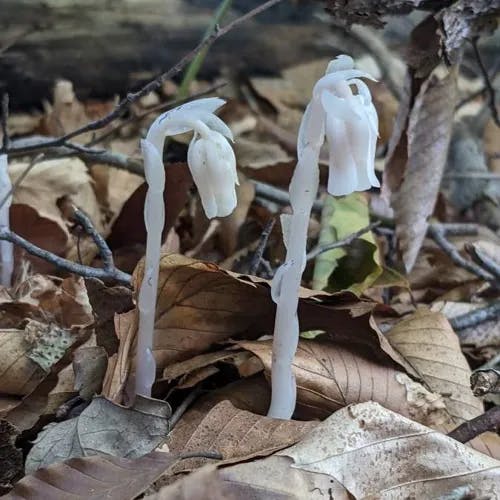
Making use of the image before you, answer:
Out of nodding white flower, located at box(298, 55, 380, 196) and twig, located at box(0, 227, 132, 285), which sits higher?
nodding white flower, located at box(298, 55, 380, 196)

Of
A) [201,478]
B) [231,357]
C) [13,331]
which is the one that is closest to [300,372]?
[231,357]

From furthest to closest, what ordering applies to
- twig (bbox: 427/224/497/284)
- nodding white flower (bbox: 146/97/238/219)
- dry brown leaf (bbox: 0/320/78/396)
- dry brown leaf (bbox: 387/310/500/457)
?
twig (bbox: 427/224/497/284)
dry brown leaf (bbox: 387/310/500/457)
dry brown leaf (bbox: 0/320/78/396)
nodding white flower (bbox: 146/97/238/219)

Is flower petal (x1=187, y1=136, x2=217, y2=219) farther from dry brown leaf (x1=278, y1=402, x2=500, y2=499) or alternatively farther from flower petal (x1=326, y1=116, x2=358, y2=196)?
dry brown leaf (x1=278, y1=402, x2=500, y2=499)

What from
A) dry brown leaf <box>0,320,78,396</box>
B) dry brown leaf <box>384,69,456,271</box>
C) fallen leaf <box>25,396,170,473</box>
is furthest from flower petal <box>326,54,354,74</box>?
dry brown leaf <box>384,69,456,271</box>

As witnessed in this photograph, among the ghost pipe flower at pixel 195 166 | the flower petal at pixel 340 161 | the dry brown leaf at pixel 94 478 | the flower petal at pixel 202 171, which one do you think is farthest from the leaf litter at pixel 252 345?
the flower petal at pixel 340 161

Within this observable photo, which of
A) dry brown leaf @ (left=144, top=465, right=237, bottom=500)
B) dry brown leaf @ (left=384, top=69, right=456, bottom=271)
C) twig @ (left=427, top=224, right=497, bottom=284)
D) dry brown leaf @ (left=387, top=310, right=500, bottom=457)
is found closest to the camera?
dry brown leaf @ (left=144, top=465, right=237, bottom=500)

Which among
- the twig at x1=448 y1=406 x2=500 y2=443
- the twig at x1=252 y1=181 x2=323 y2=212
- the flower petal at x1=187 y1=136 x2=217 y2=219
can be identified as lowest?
the twig at x1=448 y1=406 x2=500 y2=443

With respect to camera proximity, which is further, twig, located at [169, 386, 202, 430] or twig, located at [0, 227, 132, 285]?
twig, located at [0, 227, 132, 285]
